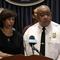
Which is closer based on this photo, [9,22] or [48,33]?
[9,22]

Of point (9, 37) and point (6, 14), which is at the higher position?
point (6, 14)

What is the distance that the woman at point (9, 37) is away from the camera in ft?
6.35

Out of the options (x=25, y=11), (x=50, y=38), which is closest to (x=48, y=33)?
(x=50, y=38)

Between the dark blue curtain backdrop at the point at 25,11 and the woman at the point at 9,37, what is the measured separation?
162 centimetres

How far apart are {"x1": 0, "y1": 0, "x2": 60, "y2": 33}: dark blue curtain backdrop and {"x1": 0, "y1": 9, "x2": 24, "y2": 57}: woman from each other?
1624mm

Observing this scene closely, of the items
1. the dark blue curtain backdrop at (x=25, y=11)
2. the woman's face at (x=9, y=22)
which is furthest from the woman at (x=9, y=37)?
the dark blue curtain backdrop at (x=25, y=11)

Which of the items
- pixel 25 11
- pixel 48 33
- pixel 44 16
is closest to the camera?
pixel 44 16

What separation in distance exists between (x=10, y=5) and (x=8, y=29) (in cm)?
171

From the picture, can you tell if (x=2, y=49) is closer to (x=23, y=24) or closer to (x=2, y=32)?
(x=2, y=32)

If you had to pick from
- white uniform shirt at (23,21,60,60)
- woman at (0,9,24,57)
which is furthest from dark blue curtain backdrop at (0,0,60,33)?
woman at (0,9,24,57)

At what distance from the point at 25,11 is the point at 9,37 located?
70.2 inches

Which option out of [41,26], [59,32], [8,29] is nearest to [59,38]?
[59,32]

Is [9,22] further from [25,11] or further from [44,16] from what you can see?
[25,11]

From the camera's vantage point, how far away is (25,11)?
377cm
